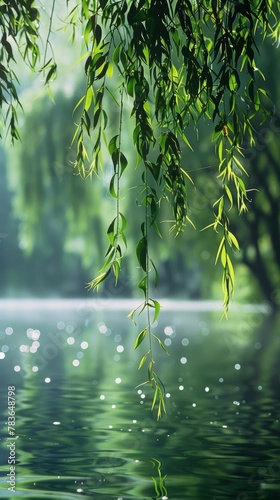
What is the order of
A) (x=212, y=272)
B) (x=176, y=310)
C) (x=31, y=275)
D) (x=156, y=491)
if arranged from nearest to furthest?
(x=156, y=491), (x=212, y=272), (x=176, y=310), (x=31, y=275)

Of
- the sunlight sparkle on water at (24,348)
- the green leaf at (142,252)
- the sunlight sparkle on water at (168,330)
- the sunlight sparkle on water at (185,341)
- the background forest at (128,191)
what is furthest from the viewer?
the sunlight sparkle on water at (168,330)

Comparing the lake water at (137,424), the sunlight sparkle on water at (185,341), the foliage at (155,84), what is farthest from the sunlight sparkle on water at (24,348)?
the foliage at (155,84)

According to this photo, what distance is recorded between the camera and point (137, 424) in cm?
712

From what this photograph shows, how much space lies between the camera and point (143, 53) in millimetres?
3984

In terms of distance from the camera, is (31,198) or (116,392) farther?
(31,198)

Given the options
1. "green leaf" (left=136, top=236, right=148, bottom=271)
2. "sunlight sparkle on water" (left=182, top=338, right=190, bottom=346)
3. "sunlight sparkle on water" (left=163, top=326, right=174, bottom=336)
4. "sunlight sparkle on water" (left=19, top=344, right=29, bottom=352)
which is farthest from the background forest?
"green leaf" (left=136, top=236, right=148, bottom=271)

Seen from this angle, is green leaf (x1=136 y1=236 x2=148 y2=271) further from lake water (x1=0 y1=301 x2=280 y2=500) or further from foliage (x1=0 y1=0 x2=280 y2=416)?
lake water (x1=0 y1=301 x2=280 y2=500)

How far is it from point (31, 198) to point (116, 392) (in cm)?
1021

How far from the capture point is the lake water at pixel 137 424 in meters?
4.98

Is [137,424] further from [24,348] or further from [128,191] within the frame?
[128,191]

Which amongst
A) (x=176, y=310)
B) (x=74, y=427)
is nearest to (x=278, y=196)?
(x=176, y=310)

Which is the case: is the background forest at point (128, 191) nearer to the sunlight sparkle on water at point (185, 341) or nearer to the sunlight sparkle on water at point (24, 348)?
the sunlight sparkle on water at point (185, 341)

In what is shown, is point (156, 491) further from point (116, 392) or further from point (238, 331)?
point (238, 331)

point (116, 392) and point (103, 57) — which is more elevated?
point (103, 57)
